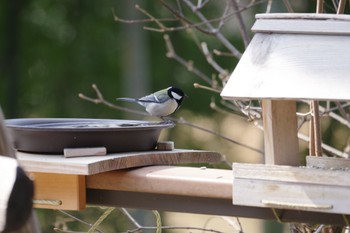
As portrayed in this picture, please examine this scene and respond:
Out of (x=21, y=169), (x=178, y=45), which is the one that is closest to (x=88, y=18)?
(x=178, y=45)

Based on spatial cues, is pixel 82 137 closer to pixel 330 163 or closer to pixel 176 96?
pixel 330 163

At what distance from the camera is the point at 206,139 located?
21.4 ft

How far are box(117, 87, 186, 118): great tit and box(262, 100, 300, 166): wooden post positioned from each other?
138 cm

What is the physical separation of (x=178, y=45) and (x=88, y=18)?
89 centimetres

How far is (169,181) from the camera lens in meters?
1.50

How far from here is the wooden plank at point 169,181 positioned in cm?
146

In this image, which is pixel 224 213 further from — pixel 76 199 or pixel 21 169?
pixel 21 169

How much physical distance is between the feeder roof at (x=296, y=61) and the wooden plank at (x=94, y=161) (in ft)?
1.00

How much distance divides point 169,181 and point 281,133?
223 mm

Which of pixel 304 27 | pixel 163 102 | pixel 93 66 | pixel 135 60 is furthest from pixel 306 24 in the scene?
pixel 93 66

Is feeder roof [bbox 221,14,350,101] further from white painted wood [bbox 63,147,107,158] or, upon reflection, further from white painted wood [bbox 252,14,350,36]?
white painted wood [bbox 63,147,107,158]

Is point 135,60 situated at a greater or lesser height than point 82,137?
lesser

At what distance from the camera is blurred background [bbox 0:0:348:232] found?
6.38 meters

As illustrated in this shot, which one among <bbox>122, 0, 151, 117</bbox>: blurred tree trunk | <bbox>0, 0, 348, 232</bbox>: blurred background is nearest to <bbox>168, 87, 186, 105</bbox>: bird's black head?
<bbox>0, 0, 348, 232</bbox>: blurred background
